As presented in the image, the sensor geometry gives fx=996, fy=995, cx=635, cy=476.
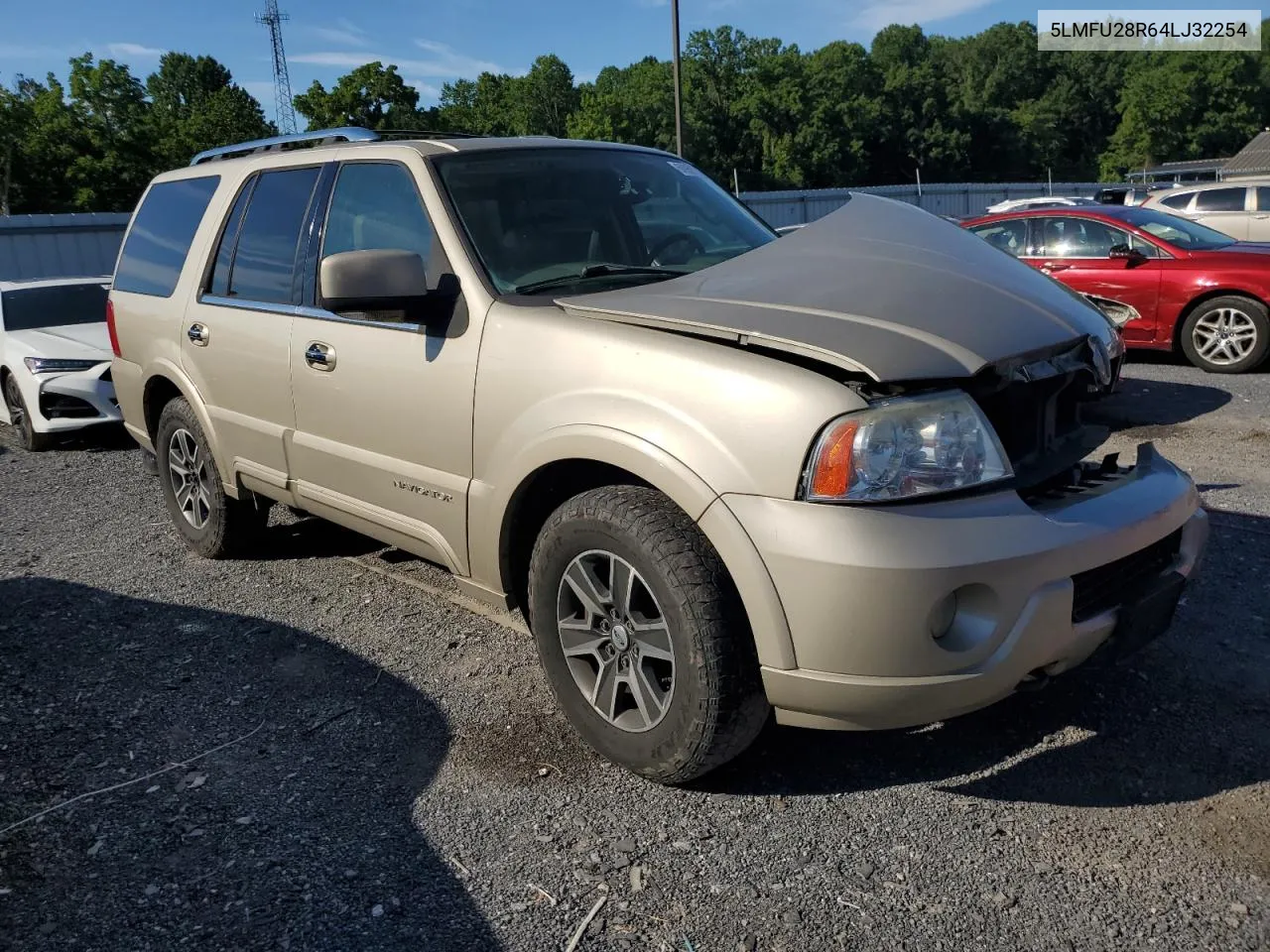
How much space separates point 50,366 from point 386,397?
6.29m

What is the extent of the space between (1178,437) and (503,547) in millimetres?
5391

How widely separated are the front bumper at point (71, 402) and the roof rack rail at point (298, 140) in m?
3.83

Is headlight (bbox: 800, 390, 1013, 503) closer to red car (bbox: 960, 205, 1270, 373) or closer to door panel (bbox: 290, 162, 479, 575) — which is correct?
door panel (bbox: 290, 162, 479, 575)

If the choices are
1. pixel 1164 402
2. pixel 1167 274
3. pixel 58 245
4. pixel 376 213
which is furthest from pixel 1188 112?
pixel 376 213

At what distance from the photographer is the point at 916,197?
3784cm

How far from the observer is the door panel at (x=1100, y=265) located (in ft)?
30.2

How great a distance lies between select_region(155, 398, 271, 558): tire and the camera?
4.74 m

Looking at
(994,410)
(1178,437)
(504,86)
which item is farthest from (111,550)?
(504,86)

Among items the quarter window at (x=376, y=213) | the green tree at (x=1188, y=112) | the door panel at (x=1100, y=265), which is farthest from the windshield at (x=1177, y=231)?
the green tree at (x=1188, y=112)

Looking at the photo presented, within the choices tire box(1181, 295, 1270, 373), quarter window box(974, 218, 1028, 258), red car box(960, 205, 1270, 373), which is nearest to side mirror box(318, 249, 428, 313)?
red car box(960, 205, 1270, 373)

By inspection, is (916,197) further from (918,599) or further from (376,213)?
(918,599)

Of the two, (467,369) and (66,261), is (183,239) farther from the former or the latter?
(66,261)

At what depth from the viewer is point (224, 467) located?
4570 millimetres

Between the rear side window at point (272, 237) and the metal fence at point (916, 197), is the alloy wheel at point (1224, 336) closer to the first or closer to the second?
the rear side window at point (272, 237)
